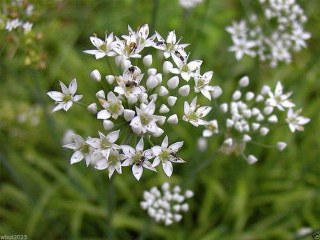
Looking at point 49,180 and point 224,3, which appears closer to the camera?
point 49,180

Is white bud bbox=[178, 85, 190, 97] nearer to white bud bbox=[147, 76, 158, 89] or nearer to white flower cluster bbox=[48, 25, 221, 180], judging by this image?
white flower cluster bbox=[48, 25, 221, 180]

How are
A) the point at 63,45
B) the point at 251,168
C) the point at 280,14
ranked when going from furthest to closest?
the point at 63,45, the point at 251,168, the point at 280,14

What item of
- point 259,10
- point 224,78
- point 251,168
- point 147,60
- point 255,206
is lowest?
point 255,206

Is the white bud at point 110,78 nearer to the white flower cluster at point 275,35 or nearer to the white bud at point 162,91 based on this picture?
the white bud at point 162,91

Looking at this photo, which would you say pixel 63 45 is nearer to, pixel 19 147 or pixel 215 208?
pixel 19 147

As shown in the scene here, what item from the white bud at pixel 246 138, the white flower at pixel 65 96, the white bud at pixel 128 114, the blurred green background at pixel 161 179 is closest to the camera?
the white bud at pixel 128 114

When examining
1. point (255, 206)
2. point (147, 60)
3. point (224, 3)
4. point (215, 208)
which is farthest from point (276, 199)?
point (224, 3)

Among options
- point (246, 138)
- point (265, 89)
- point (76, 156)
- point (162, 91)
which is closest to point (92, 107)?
point (76, 156)

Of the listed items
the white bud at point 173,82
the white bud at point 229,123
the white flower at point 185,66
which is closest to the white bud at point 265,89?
the white bud at point 229,123
